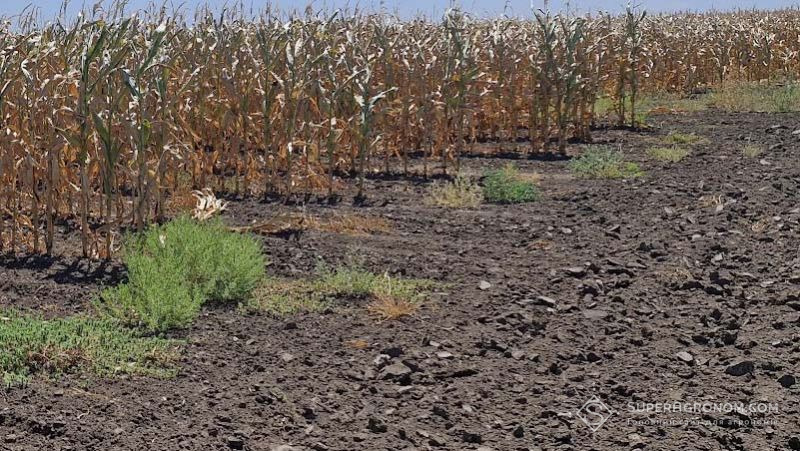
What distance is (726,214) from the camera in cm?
835

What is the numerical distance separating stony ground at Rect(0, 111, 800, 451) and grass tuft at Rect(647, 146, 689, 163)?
3.02m

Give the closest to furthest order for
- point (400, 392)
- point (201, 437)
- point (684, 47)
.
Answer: point (201, 437) < point (400, 392) < point (684, 47)

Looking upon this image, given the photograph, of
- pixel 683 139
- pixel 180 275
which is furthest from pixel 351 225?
pixel 683 139

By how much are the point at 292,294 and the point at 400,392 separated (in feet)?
5.71

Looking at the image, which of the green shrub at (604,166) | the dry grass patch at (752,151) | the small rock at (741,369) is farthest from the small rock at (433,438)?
the dry grass patch at (752,151)

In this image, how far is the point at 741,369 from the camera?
15.4ft

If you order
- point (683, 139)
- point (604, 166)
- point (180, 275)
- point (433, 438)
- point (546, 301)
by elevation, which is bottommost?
point (433, 438)

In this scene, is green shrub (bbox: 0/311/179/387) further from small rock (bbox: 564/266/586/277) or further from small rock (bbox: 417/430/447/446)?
small rock (bbox: 564/266/586/277)

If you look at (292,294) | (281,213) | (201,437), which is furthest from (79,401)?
(281,213)

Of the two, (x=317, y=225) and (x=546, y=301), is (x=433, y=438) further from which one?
(x=317, y=225)

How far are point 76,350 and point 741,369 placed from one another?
294 centimetres

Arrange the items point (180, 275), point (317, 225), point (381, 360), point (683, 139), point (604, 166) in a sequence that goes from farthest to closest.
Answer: point (683, 139) → point (604, 166) → point (317, 225) → point (180, 275) → point (381, 360)

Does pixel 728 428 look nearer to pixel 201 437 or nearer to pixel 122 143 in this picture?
pixel 201 437

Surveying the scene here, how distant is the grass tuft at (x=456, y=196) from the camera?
935 centimetres
